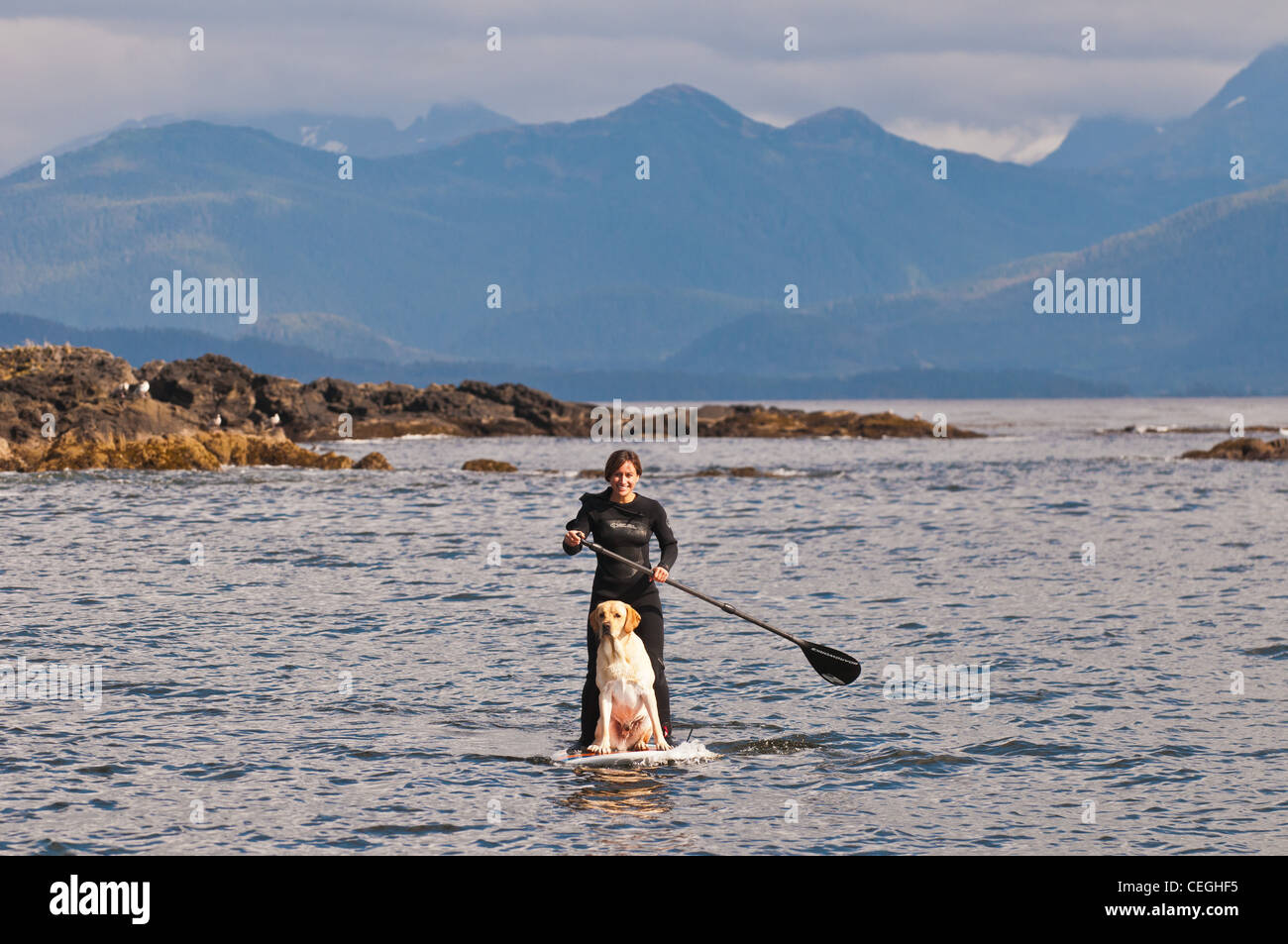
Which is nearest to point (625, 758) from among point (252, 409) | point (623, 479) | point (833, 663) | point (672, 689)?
point (623, 479)

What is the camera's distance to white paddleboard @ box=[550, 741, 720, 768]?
15171mm

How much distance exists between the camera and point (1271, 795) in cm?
1418

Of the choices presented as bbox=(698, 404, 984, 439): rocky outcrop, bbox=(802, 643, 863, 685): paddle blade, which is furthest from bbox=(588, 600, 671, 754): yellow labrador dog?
bbox=(698, 404, 984, 439): rocky outcrop

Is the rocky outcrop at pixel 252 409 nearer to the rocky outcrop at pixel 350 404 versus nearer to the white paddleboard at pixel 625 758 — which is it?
the rocky outcrop at pixel 350 404

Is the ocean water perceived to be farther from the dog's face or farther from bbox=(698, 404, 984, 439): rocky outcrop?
bbox=(698, 404, 984, 439): rocky outcrop

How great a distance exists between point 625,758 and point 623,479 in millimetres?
2814

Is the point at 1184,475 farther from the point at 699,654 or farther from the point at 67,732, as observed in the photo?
the point at 67,732

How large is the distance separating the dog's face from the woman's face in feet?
3.49

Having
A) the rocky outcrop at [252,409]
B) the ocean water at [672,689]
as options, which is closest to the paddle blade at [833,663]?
the ocean water at [672,689]

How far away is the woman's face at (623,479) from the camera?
14.5 metres

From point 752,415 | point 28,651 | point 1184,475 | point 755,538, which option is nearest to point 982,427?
point 752,415

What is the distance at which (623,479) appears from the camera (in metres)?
14.6

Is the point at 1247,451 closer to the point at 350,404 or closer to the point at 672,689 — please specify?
the point at 350,404

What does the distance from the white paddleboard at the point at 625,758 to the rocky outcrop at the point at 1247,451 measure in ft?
219
